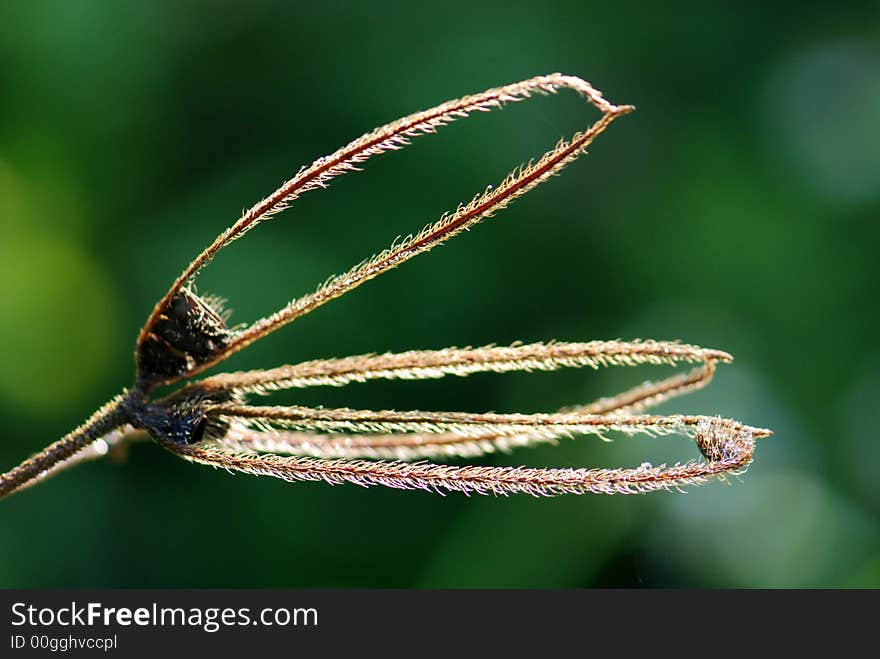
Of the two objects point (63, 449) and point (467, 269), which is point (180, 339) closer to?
point (63, 449)

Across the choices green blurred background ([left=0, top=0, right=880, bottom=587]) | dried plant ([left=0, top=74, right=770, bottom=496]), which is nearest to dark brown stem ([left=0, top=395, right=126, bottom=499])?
dried plant ([left=0, top=74, right=770, bottom=496])

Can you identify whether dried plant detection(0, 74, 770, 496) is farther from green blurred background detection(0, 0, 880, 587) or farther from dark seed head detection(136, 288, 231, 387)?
green blurred background detection(0, 0, 880, 587)

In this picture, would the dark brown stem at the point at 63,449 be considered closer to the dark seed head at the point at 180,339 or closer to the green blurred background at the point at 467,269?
the dark seed head at the point at 180,339

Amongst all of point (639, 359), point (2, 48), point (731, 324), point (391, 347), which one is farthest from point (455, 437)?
point (2, 48)

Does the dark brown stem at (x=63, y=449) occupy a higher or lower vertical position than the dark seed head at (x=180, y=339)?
lower

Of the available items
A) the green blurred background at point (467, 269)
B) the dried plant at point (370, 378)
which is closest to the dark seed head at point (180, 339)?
the dried plant at point (370, 378)

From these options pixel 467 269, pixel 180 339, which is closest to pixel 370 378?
pixel 180 339

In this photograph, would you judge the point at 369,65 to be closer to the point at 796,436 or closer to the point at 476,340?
the point at 476,340

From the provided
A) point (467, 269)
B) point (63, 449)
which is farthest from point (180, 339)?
point (467, 269)

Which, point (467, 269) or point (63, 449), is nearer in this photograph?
point (63, 449)

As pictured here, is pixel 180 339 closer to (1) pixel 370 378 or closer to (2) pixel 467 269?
(1) pixel 370 378
